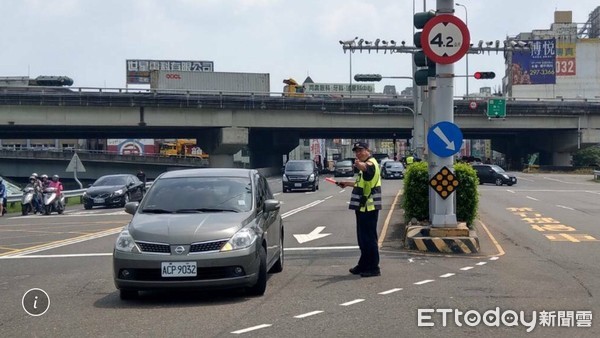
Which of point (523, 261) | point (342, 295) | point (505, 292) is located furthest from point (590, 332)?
point (523, 261)

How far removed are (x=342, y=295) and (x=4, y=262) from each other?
7184 mm

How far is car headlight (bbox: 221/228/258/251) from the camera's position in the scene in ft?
30.7

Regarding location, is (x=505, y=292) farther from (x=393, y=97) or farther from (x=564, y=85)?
(x=564, y=85)

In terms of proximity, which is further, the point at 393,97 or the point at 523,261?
the point at 393,97

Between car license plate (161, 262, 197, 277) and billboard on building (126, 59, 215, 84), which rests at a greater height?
billboard on building (126, 59, 215, 84)

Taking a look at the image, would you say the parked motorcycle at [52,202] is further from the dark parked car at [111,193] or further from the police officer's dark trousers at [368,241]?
the police officer's dark trousers at [368,241]

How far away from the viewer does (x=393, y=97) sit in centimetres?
6650

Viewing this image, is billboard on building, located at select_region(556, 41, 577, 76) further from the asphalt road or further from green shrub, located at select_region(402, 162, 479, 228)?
green shrub, located at select_region(402, 162, 479, 228)

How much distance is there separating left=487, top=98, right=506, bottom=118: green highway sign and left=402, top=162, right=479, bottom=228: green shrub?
45765 millimetres

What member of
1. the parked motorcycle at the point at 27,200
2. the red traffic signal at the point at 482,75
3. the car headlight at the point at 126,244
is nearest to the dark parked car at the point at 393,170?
the parked motorcycle at the point at 27,200

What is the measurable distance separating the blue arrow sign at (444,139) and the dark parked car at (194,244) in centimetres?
458

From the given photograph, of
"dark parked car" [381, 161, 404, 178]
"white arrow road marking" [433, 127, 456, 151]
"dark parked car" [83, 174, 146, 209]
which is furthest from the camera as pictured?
"dark parked car" [381, 161, 404, 178]

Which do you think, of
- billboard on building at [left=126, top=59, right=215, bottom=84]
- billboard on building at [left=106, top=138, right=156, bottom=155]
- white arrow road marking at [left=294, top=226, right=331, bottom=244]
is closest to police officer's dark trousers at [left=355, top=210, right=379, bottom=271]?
white arrow road marking at [left=294, top=226, right=331, bottom=244]

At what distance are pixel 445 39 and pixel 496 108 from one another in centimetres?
4959
